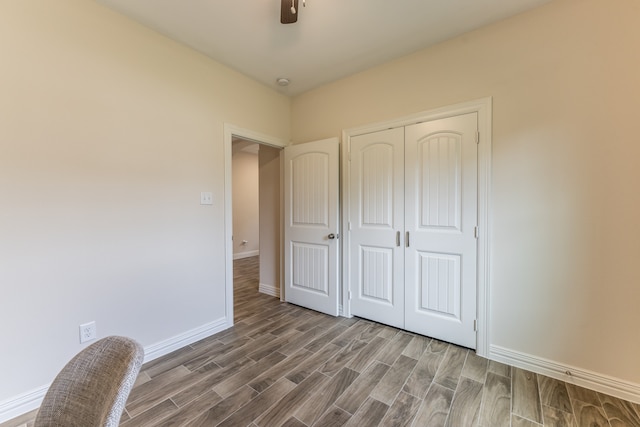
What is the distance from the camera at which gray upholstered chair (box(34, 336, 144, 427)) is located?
0.61 m

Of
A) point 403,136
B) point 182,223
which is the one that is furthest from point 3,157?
point 403,136

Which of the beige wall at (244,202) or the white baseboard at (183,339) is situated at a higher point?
the beige wall at (244,202)

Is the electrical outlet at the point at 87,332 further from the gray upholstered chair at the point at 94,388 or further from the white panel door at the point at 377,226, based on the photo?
the white panel door at the point at 377,226

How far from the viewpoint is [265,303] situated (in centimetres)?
336

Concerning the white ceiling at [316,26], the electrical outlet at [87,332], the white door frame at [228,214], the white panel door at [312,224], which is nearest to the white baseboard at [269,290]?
the white panel door at [312,224]

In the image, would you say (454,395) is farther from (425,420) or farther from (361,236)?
(361,236)

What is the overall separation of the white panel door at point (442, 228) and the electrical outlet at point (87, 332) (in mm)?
2523

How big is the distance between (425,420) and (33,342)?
2423 millimetres

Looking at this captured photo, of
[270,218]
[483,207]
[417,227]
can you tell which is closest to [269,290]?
[270,218]

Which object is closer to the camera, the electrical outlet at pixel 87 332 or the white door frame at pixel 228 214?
the electrical outlet at pixel 87 332

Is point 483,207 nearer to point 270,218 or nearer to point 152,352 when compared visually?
point 270,218

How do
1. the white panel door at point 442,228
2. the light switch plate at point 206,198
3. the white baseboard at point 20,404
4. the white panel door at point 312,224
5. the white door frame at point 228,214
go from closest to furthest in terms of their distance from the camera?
the white baseboard at point 20,404 < the white panel door at point 442,228 < the light switch plate at point 206,198 < the white door frame at point 228,214 < the white panel door at point 312,224

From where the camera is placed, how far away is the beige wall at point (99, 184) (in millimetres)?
1572

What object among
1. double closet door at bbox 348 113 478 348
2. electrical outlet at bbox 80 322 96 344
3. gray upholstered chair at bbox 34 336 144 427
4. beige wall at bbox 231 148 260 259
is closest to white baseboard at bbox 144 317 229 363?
electrical outlet at bbox 80 322 96 344
